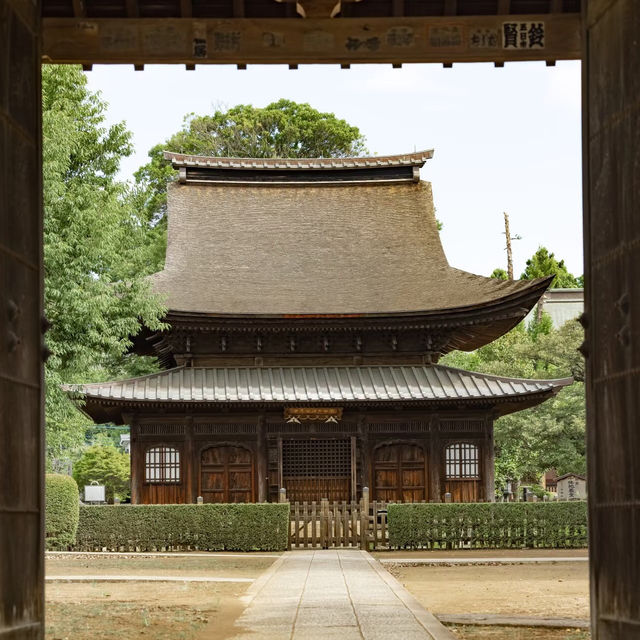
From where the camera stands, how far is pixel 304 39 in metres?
10.4

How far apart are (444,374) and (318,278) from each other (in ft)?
15.8

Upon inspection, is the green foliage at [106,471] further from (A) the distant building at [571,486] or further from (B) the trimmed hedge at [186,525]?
(B) the trimmed hedge at [186,525]

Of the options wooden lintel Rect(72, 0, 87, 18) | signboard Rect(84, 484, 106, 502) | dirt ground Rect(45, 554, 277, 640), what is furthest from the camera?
signboard Rect(84, 484, 106, 502)

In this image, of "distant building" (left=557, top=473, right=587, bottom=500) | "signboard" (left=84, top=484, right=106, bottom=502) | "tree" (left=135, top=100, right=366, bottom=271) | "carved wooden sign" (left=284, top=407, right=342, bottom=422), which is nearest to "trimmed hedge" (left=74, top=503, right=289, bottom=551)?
"carved wooden sign" (left=284, top=407, right=342, bottom=422)

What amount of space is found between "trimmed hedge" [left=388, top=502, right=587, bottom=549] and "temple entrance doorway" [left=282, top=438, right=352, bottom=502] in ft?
11.4

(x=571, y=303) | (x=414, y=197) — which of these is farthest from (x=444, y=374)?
(x=571, y=303)

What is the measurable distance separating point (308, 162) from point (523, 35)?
83.3 feet

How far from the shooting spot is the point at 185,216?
34.4 meters

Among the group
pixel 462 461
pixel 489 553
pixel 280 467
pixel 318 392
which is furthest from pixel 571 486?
pixel 489 553

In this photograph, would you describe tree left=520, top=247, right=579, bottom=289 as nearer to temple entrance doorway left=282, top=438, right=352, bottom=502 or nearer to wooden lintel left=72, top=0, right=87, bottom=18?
temple entrance doorway left=282, top=438, right=352, bottom=502

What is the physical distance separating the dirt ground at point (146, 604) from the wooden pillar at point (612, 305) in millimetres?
3931

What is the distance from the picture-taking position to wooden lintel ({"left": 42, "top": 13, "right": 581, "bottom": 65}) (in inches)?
407

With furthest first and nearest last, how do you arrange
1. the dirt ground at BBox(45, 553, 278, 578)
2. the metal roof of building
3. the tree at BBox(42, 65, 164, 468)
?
the metal roof of building
the tree at BBox(42, 65, 164, 468)
the dirt ground at BBox(45, 553, 278, 578)

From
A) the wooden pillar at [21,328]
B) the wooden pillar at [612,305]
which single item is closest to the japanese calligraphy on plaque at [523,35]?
the wooden pillar at [612,305]
